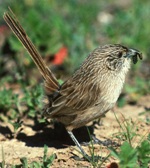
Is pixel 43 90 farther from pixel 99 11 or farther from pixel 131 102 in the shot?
pixel 99 11

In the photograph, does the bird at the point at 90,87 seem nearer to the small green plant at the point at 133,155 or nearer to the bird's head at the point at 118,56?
the bird's head at the point at 118,56

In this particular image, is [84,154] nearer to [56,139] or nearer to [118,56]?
[56,139]

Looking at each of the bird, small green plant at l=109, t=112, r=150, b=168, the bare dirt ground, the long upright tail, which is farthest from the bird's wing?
small green plant at l=109, t=112, r=150, b=168

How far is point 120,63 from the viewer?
18.3 ft

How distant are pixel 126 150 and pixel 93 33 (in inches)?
184

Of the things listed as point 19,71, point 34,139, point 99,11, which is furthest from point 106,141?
point 99,11

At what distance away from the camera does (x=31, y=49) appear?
573 cm

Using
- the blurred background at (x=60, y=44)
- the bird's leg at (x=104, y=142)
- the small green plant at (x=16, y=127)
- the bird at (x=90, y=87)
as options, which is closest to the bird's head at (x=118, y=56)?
the bird at (x=90, y=87)

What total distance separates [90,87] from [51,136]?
2.72ft

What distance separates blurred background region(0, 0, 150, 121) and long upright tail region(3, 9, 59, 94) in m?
0.20

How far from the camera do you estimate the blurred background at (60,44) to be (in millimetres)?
6501

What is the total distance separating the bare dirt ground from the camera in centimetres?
531

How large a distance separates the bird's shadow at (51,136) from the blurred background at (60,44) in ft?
0.82

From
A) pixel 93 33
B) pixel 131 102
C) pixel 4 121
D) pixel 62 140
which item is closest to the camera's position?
pixel 62 140
